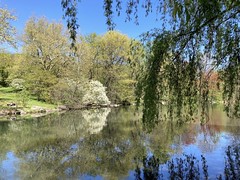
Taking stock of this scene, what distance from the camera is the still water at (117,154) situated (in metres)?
7.24

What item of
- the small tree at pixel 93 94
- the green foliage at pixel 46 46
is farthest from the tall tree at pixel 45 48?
the small tree at pixel 93 94

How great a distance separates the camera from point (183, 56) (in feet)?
16.9

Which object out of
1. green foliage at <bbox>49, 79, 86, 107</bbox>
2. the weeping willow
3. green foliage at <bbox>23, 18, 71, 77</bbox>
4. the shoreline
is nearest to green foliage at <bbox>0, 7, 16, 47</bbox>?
the shoreline

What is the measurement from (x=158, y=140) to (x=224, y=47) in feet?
23.2

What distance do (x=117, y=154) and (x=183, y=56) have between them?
5357 millimetres

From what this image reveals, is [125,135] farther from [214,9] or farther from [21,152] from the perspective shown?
[214,9]

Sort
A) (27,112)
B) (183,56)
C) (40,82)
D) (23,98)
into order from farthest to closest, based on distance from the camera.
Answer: (40,82), (23,98), (27,112), (183,56)

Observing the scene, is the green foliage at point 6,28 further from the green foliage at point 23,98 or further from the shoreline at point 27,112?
the shoreline at point 27,112

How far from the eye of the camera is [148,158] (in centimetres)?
859

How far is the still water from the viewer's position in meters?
7.24

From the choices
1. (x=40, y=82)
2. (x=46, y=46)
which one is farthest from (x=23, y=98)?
(x=46, y=46)

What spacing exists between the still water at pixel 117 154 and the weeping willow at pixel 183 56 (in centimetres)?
117

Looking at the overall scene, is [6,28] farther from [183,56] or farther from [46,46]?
[183,56]

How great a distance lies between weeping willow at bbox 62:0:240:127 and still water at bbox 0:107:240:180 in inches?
46.2
